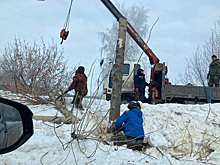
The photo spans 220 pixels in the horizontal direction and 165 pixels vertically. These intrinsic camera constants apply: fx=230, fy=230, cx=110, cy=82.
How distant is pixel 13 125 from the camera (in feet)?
4.23

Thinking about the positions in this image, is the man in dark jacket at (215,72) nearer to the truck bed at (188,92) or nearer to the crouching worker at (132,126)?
the truck bed at (188,92)

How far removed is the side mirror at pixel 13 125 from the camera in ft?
4.03

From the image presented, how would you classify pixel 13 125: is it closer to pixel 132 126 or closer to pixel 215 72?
pixel 132 126

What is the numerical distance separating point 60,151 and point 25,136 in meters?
1.35

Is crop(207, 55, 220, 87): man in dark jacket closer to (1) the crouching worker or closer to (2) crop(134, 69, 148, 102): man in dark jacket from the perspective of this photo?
(2) crop(134, 69, 148, 102): man in dark jacket

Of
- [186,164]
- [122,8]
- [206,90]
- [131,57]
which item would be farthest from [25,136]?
[122,8]

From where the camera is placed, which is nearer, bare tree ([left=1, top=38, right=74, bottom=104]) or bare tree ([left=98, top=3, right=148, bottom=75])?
bare tree ([left=1, top=38, right=74, bottom=104])

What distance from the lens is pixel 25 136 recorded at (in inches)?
50.6

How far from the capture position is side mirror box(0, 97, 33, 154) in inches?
48.3

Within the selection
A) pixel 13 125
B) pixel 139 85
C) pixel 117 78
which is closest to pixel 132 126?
pixel 117 78

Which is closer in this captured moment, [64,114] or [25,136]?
[25,136]

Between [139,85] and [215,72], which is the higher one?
[215,72]

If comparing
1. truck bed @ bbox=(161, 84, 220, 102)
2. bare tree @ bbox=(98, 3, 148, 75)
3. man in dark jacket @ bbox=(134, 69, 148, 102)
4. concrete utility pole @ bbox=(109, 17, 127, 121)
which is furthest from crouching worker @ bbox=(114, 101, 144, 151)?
bare tree @ bbox=(98, 3, 148, 75)

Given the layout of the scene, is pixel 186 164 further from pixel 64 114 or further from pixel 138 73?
pixel 138 73
